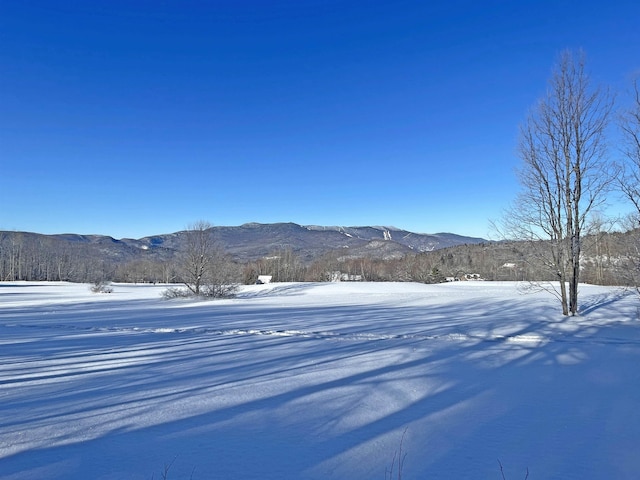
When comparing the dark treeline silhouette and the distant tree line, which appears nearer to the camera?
the distant tree line

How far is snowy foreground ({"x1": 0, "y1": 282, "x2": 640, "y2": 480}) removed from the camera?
3.63m

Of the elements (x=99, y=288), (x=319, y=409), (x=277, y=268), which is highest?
(x=277, y=268)

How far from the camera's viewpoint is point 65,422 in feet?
15.0

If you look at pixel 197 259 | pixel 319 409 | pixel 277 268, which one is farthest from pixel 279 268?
pixel 319 409

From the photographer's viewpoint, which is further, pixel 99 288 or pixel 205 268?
pixel 99 288

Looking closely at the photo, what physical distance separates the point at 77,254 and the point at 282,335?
113 m

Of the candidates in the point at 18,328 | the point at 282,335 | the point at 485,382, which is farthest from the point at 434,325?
the point at 18,328

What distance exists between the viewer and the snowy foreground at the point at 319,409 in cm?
363

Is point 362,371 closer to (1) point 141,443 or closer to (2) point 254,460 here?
(2) point 254,460

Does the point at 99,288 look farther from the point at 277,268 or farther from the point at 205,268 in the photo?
the point at 277,268

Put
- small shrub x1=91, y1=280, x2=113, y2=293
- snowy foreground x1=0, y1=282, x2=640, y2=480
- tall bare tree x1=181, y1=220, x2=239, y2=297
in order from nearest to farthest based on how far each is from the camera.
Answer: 1. snowy foreground x1=0, y1=282, x2=640, y2=480
2. tall bare tree x1=181, y1=220, x2=239, y2=297
3. small shrub x1=91, y1=280, x2=113, y2=293

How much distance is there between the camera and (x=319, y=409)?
5047 mm

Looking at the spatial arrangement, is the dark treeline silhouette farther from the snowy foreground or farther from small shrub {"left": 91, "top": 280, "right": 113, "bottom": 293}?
the snowy foreground

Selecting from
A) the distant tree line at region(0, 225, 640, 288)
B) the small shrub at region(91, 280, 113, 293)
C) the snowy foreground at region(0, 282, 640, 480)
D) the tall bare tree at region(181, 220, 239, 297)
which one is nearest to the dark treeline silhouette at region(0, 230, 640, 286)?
the distant tree line at region(0, 225, 640, 288)
